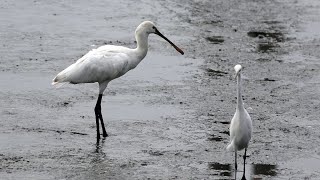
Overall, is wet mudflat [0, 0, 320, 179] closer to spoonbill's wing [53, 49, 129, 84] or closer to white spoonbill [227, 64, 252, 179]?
white spoonbill [227, 64, 252, 179]

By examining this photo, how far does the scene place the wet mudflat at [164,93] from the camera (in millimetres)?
11023

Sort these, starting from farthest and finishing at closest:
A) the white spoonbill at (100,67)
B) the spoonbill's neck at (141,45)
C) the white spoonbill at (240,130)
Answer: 1. the spoonbill's neck at (141,45)
2. the white spoonbill at (100,67)
3. the white spoonbill at (240,130)

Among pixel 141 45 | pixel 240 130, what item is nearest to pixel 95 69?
pixel 141 45

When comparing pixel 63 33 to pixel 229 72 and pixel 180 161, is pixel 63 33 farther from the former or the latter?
pixel 180 161

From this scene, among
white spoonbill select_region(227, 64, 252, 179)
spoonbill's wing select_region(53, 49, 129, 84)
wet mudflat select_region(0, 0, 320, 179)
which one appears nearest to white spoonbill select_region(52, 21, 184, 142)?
spoonbill's wing select_region(53, 49, 129, 84)

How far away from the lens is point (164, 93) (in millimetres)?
14273

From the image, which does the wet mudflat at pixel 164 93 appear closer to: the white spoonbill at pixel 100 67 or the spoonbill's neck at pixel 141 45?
the white spoonbill at pixel 100 67

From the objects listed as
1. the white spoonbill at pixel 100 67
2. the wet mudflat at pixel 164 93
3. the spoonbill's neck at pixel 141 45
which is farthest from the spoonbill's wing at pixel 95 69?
the wet mudflat at pixel 164 93

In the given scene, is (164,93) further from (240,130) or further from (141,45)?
(240,130)

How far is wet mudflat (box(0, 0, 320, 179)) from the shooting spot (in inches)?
434

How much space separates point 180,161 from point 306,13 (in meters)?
10.6

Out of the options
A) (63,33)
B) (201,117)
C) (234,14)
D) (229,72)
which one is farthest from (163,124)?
(234,14)

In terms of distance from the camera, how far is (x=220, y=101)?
1386 centimetres

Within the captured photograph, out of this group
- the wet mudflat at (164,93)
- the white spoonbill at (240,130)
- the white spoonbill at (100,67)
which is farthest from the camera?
the white spoonbill at (100,67)
